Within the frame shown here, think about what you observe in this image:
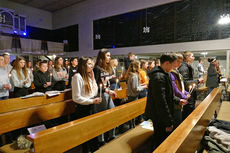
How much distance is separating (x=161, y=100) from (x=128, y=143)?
753 millimetres

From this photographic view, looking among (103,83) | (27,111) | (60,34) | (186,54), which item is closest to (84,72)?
(103,83)

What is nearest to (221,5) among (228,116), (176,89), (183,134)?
(228,116)

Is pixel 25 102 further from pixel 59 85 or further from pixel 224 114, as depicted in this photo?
pixel 224 114

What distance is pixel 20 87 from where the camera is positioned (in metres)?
3.73

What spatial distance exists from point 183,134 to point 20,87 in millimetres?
3640

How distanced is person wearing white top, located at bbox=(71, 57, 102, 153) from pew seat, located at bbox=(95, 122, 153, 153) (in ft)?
1.28

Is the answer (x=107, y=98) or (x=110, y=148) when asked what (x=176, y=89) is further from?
(x=110, y=148)

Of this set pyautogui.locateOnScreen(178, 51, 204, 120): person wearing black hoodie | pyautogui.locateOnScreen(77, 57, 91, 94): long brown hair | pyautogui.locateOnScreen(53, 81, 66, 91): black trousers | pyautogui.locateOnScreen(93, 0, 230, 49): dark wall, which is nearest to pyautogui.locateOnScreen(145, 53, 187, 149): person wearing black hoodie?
pyautogui.locateOnScreen(77, 57, 91, 94): long brown hair

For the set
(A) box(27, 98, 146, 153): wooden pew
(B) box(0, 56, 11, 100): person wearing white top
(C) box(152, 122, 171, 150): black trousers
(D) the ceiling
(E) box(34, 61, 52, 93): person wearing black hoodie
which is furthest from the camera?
(D) the ceiling

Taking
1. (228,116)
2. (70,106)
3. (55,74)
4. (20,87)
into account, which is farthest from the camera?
(55,74)

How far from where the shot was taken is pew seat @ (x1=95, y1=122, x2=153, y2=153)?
6.52 feet

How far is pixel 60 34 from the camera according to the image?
→ 39.2ft

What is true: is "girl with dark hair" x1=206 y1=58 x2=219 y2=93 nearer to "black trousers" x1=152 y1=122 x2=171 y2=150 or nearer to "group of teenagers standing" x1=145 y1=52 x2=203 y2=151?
"group of teenagers standing" x1=145 y1=52 x2=203 y2=151

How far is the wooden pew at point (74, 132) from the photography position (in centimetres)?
149
